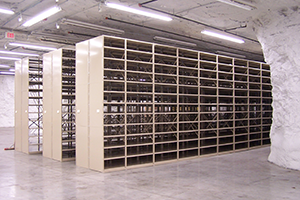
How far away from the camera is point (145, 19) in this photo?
8.86 meters

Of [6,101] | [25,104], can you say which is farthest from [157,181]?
[6,101]

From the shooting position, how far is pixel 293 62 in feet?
25.2

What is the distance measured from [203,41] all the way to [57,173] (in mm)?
7764

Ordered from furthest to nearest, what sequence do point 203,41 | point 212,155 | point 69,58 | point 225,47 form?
point 225,47
point 203,41
point 212,155
point 69,58

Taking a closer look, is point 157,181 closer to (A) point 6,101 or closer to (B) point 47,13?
(B) point 47,13

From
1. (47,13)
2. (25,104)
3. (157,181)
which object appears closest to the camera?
(157,181)

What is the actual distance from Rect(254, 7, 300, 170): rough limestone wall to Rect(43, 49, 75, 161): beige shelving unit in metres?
6.04

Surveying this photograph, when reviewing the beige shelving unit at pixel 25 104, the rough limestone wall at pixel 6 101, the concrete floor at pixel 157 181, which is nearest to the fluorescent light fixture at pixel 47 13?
the beige shelving unit at pixel 25 104

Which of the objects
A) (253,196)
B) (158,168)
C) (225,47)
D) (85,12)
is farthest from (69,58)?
(225,47)

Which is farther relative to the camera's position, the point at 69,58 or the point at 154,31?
the point at 154,31

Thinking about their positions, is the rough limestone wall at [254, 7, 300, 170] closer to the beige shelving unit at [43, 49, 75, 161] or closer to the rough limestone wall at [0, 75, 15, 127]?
the beige shelving unit at [43, 49, 75, 161]

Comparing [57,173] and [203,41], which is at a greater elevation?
[203,41]

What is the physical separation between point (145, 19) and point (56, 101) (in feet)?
12.4

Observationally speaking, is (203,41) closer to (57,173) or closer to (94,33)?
(94,33)
